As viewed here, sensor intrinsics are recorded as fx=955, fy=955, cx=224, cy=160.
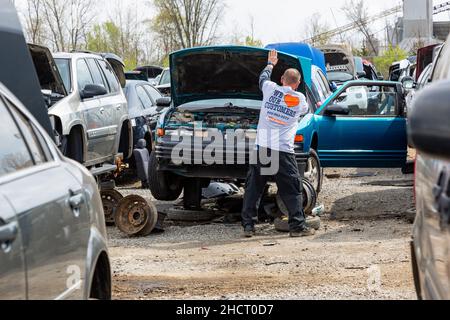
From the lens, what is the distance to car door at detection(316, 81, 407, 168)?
12.6 metres

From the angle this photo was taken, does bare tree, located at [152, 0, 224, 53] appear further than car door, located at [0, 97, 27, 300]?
Yes

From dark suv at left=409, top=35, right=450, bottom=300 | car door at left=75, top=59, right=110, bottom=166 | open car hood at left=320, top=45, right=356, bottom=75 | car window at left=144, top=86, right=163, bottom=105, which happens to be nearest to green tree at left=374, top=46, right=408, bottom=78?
open car hood at left=320, top=45, right=356, bottom=75

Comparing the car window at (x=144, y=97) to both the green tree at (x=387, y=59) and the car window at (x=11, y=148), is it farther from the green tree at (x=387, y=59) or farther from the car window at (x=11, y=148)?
the green tree at (x=387, y=59)

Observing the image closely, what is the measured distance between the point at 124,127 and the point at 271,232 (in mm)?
3754

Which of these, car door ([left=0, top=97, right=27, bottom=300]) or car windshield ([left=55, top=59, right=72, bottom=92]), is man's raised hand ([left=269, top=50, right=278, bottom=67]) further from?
car door ([left=0, top=97, right=27, bottom=300])

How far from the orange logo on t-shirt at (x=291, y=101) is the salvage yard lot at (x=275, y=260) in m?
1.47

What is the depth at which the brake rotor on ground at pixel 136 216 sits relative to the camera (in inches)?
425

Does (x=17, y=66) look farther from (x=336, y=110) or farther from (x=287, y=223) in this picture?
(x=336, y=110)

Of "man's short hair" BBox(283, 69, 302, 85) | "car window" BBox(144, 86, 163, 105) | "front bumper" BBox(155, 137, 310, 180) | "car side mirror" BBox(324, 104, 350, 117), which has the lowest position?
"front bumper" BBox(155, 137, 310, 180)

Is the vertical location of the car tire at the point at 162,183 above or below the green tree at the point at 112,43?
below

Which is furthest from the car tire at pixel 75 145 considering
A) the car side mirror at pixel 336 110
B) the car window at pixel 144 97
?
the car window at pixel 144 97

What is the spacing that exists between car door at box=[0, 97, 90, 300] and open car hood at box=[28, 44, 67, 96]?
6.60 meters

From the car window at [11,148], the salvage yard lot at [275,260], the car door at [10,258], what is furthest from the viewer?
the salvage yard lot at [275,260]
